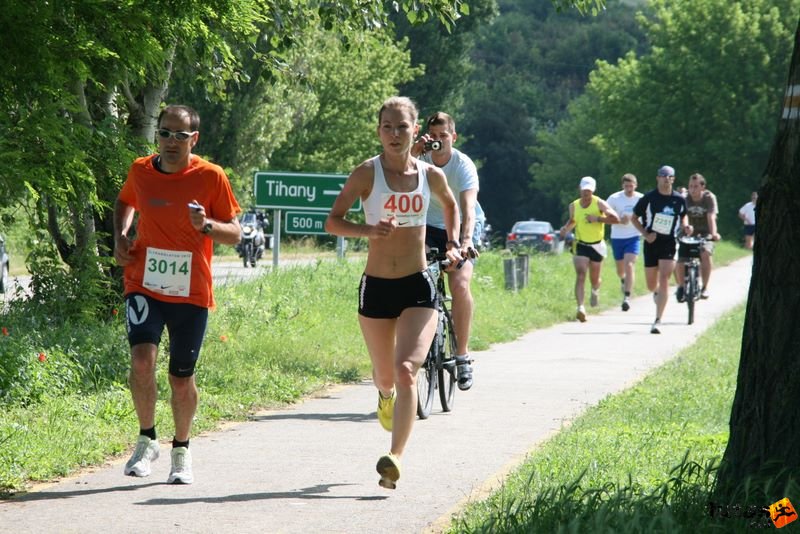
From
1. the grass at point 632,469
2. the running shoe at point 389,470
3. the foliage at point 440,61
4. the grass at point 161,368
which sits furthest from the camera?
the foliage at point 440,61

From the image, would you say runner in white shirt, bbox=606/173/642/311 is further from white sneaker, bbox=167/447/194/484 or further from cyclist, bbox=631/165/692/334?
white sneaker, bbox=167/447/194/484

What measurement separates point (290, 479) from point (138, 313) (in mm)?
1155

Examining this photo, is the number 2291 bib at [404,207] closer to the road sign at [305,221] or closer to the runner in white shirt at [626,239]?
the road sign at [305,221]

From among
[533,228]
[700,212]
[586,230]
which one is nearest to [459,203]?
[586,230]

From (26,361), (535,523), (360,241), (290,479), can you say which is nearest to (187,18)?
(26,361)

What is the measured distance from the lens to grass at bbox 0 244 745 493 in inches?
310

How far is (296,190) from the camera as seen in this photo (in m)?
18.0

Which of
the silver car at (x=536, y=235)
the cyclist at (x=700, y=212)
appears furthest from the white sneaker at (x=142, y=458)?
the silver car at (x=536, y=235)

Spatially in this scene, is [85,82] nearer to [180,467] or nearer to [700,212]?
[180,467]

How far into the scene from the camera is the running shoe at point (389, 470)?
676 cm

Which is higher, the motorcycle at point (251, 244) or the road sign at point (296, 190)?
the road sign at point (296, 190)

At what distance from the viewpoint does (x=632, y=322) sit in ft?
63.6

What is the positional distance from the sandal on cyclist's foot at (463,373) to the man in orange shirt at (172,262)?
3242mm

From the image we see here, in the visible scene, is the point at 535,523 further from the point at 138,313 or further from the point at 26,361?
the point at 26,361
